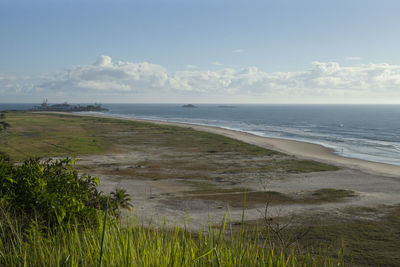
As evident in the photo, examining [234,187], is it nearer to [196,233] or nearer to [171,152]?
[196,233]

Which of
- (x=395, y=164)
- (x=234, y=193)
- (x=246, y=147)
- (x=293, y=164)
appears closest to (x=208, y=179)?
(x=234, y=193)

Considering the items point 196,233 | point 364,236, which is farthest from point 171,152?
point 364,236

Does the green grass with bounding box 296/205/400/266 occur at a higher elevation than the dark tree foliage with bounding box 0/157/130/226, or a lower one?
lower

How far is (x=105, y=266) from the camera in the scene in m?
4.52

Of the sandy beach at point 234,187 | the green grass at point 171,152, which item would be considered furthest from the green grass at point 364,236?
the green grass at point 171,152

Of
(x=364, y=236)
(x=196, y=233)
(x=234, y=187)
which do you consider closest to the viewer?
(x=196, y=233)

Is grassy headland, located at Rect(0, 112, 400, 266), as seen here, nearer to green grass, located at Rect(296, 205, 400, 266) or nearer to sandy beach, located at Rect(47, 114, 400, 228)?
green grass, located at Rect(296, 205, 400, 266)

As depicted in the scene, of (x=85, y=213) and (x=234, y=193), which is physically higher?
(x=85, y=213)

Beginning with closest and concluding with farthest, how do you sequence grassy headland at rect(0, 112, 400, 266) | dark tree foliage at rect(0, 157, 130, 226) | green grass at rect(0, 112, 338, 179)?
grassy headland at rect(0, 112, 400, 266), dark tree foliage at rect(0, 157, 130, 226), green grass at rect(0, 112, 338, 179)

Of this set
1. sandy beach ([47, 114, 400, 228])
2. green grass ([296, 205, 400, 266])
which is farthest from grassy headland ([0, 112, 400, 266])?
sandy beach ([47, 114, 400, 228])

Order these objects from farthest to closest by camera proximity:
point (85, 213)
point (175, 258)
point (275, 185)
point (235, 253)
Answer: point (275, 185) < point (85, 213) < point (235, 253) < point (175, 258)

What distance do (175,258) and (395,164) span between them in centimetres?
4381

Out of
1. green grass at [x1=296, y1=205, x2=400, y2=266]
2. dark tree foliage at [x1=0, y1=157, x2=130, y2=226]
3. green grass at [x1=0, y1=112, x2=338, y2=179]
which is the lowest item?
green grass at [x1=296, y1=205, x2=400, y2=266]

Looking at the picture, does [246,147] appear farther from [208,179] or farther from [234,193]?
[234,193]
